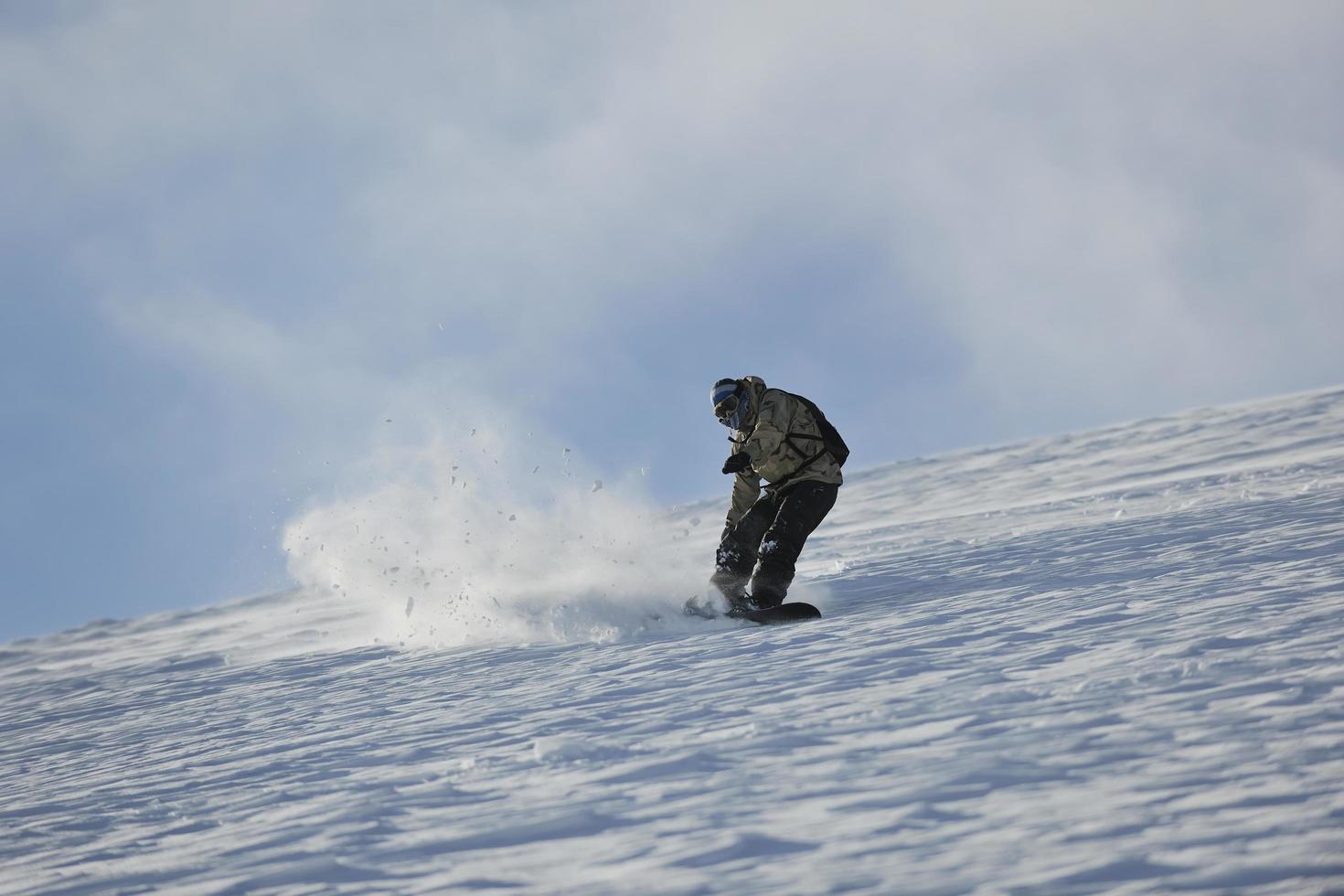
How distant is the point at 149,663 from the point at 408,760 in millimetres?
9835

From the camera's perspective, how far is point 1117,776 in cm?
352

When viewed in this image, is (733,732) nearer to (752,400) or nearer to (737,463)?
(737,463)

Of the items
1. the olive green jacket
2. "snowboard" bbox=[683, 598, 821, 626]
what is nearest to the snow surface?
"snowboard" bbox=[683, 598, 821, 626]

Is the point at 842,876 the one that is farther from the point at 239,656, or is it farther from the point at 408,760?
the point at 239,656

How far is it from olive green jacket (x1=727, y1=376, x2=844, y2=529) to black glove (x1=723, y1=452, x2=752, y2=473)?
0.18ft

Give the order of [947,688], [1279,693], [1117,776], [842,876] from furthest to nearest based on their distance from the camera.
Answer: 1. [947,688]
2. [1279,693]
3. [1117,776]
4. [842,876]

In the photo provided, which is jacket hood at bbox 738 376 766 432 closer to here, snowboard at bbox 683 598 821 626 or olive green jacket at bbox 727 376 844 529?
olive green jacket at bbox 727 376 844 529

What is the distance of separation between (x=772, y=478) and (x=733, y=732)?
14.0 ft

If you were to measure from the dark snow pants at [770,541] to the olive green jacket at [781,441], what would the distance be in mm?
114

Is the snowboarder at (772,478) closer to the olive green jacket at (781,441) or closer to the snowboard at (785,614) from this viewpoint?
the olive green jacket at (781,441)

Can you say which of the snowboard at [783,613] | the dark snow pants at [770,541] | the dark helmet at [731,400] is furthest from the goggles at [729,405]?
the snowboard at [783,613]

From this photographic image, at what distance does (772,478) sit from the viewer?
880cm

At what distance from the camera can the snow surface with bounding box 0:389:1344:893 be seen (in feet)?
10.6

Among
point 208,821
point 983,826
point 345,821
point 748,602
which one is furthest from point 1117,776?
point 748,602
